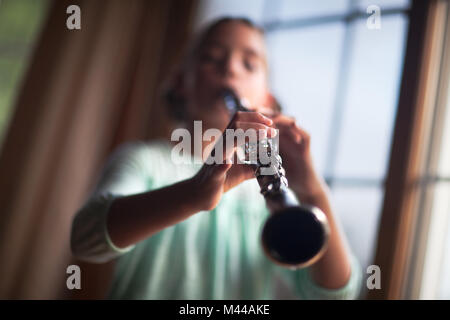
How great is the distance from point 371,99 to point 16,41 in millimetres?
1230

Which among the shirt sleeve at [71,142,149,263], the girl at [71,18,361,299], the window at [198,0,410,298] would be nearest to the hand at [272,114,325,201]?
the girl at [71,18,361,299]

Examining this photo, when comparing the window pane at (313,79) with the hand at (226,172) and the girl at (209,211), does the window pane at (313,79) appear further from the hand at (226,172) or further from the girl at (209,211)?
the hand at (226,172)

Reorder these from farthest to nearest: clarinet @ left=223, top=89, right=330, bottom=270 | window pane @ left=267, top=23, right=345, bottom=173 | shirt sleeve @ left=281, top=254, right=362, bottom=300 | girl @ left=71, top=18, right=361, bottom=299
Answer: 1. window pane @ left=267, top=23, right=345, bottom=173
2. shirt sleeve @ left=281, top=254, right=362, bottom=300
3. girl @ left=71, top=18, right=361, bottom=299
4. clarinet @ left=223, top=89, right=330, bottom=270

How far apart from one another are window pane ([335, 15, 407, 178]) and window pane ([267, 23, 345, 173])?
5cm

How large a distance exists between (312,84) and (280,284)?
26.4 inches

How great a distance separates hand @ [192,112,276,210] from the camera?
1.52 ft

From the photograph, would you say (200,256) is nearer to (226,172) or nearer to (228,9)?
(226,172)

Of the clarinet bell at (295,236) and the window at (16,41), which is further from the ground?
the window at (16,41)

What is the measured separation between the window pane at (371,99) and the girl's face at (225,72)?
0.36 m

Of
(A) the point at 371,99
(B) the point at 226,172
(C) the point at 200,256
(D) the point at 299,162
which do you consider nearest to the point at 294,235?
(B) the point at 226,172

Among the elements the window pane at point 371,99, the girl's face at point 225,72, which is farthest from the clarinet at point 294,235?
the window pane at point 371,99

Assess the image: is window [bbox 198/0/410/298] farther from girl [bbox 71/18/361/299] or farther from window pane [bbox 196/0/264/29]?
girl [bbox 71/18/361/299]

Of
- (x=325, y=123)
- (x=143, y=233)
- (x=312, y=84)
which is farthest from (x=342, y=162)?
(x=143, y=233)

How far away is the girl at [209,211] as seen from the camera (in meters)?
0.52
